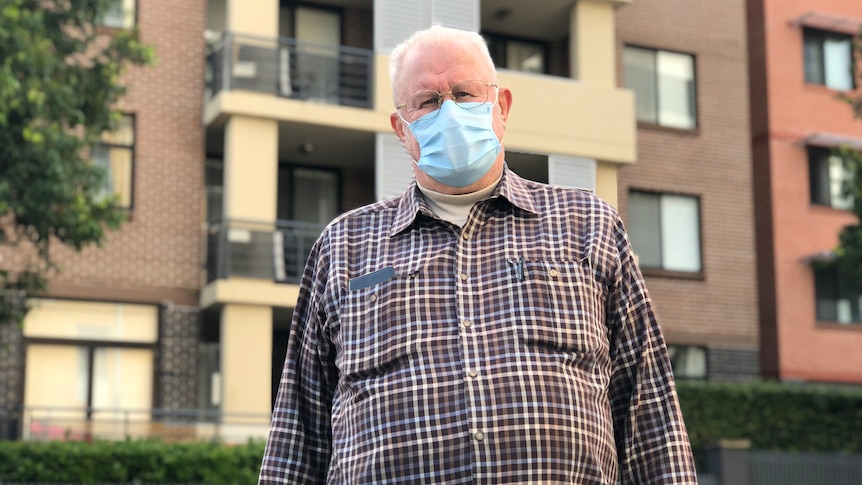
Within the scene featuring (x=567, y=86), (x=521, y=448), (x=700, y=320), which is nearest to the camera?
(x=521, y=448)

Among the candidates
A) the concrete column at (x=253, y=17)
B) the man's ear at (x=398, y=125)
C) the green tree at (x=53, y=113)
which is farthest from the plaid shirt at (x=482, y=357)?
the concrete column at (x=253, y=17)

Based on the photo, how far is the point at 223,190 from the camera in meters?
22.2

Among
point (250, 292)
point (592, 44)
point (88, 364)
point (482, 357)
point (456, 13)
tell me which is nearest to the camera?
point (482, 357)

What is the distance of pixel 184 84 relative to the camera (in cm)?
2214

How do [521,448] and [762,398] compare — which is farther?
[762,398]

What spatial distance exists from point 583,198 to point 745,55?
2465 cm

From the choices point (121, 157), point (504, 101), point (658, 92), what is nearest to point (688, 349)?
point (658, 92)

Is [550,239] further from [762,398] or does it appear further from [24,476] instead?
[762,398]

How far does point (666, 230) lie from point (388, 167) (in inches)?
254

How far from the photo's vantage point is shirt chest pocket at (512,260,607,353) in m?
3.28

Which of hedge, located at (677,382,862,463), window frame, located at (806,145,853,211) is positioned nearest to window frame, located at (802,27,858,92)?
window frame, located at (806,145,853,211)

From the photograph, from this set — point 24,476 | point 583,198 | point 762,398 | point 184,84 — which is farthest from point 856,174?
point 583,198

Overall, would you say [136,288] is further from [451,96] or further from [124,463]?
[451,96]

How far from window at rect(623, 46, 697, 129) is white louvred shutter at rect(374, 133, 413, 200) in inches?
232
